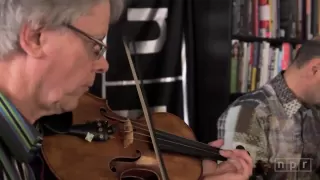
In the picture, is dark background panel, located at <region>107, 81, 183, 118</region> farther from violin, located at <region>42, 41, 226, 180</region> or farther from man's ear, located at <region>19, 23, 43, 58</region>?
man's ear, located at <region>19, 23, 43, 58</region>

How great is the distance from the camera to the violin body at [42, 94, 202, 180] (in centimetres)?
98

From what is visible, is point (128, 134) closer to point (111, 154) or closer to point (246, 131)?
point (111, 154)

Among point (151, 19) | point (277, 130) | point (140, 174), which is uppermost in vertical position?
point (151, 19)

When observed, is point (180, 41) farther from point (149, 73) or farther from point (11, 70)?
point (11, 70)

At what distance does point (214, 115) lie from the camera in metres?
2.16

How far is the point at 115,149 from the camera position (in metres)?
1.07

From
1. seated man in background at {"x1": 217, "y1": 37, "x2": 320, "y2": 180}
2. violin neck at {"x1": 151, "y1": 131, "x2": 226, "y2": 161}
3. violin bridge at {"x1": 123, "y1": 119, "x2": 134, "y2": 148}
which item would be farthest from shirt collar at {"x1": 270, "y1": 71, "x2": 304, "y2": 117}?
violin bridge at {"x1": 123, "y1": 119, "x2": 134, "y2": 148}

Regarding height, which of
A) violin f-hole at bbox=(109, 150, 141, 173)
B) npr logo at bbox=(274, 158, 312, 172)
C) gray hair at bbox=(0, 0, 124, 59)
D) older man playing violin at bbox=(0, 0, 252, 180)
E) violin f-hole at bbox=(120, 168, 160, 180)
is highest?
gray hair at bbox=(0, 0, 124, 59)

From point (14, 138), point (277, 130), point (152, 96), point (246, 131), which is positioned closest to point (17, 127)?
point (14, 138)

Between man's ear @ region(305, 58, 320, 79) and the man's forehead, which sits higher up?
the man's forehead

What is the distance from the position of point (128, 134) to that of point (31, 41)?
35cm

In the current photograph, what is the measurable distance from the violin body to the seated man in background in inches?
19.9

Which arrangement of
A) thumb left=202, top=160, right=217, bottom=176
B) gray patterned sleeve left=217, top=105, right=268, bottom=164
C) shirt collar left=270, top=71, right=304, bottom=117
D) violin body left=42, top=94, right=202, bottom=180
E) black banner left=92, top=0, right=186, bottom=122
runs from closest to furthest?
violin body left=42, top=94, right=202, bottom=180
thumb left=202, top=160, right=217, bottom=176
gray patterned sleeve left=217, top=105, right=268, bottom=164
shirt collar left=270, top=71, right=304, bottom=117
black banner left=92, top=0, right=186, bottom=122

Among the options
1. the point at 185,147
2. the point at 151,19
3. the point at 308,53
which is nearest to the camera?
the point at 185,147
